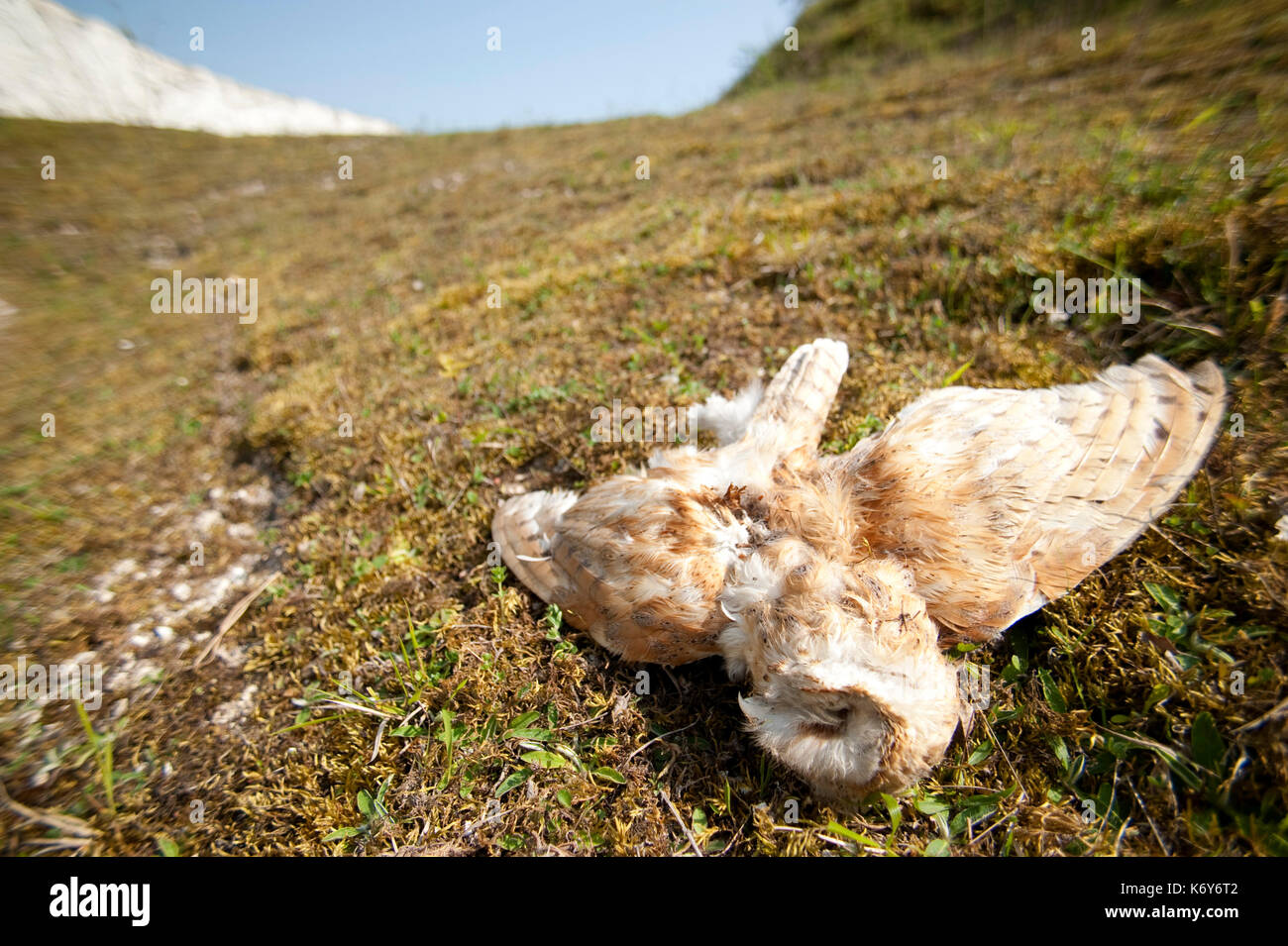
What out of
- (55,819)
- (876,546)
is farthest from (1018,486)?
(55,819)

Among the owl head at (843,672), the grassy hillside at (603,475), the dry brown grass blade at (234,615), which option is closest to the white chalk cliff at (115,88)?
the grassy hillside at (603,475)

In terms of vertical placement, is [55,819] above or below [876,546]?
below

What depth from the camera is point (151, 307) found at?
8.78 metres

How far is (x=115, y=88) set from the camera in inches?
593

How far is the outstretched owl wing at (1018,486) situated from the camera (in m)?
2.00

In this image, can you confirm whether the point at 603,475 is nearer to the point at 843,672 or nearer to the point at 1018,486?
the point at 843,672

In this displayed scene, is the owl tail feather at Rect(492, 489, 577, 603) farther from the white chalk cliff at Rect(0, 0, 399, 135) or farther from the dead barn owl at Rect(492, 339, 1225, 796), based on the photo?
the white chalk cliff at Rect(0, 0, 399, 135)

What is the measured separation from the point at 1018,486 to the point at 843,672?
1.02 m

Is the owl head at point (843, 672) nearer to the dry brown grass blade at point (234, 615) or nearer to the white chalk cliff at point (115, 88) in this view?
the dry brown grass blade at point (234, 615)

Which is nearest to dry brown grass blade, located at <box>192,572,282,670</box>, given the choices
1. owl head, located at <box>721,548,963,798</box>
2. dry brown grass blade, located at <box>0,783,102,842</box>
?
dry brown grass blade, located at <box>0,783,102,842</box>

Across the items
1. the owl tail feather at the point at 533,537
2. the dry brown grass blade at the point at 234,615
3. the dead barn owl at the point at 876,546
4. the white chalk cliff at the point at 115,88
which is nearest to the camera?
the dead barn owl at the point at 876,546

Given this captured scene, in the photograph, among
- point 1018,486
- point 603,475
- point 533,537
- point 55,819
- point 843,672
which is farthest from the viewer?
point 603,475

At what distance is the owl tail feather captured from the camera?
256cm

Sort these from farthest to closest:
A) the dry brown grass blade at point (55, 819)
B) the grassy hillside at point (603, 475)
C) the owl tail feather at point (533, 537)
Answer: the owl tail feather at point (533, 537) < the dry brown grass blade at point (55, 819) < the grassy hillside at point (603, 475)
